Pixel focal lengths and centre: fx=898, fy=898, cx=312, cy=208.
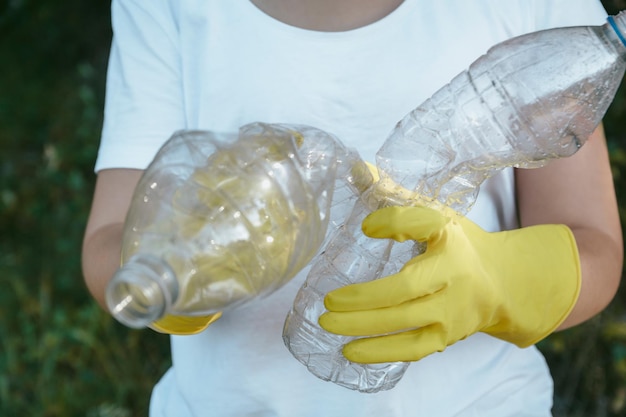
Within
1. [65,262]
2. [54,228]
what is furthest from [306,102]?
[54,228]

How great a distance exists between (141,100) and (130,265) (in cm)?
59

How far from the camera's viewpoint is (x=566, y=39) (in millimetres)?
1155

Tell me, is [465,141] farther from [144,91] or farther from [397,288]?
[144,91]

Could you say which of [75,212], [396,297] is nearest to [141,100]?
[396,297]

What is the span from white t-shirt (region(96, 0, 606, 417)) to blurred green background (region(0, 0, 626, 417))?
3.42ft

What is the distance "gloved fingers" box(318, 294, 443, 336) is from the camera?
1.10 metres

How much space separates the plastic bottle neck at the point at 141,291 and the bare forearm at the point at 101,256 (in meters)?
0.49

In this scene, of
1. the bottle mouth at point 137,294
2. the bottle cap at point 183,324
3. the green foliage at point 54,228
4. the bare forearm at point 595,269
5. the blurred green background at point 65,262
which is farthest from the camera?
the green foliage at point 54,228

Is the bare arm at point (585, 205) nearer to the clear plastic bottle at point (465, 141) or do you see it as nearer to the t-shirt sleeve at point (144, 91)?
the clear plastic bottle at point (465, 141)

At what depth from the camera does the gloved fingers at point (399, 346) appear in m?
1.11

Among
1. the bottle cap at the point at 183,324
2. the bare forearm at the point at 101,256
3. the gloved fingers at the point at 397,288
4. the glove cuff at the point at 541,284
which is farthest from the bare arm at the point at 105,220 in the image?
the glove cuff at the point at 541,284

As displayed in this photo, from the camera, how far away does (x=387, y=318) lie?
110cm

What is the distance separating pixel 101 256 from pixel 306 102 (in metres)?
0.39

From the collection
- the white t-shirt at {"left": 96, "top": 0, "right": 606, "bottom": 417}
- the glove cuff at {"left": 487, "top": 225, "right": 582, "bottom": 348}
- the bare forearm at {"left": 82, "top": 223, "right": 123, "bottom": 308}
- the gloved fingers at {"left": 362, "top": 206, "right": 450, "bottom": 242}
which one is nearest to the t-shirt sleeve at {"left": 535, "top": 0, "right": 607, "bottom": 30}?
the white t-shirt at {"left": 96, "top": 0, "right": 606, "bottom": 417}
